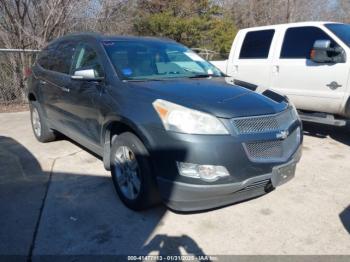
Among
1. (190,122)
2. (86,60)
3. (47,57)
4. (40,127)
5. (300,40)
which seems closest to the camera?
(190,122)

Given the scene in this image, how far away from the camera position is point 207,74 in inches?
173

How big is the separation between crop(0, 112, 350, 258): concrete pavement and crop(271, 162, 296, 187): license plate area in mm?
428

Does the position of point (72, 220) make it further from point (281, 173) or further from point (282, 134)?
point (282, 134)

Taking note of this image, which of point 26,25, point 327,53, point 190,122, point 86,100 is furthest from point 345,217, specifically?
point 26,25

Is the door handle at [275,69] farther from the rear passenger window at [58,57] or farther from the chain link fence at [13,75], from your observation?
the chain link fence at [13,75]

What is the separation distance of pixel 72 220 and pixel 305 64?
14.4 feet

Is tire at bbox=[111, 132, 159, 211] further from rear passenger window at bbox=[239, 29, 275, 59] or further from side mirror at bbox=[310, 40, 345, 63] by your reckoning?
rear passenger window at bbox=[239, 29, 275, 59]

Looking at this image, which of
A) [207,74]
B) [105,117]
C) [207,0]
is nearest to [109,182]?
[105,117]

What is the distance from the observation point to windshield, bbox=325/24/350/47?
5.53 m

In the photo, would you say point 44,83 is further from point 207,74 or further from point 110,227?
point 110,227

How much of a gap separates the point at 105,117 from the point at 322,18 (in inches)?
1167

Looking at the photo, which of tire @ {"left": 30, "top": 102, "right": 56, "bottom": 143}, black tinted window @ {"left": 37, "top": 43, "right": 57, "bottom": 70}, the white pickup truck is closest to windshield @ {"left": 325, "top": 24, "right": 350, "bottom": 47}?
the white pickup truck

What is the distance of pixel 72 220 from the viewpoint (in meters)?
3.42

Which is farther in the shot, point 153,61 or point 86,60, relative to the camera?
point 86,60
